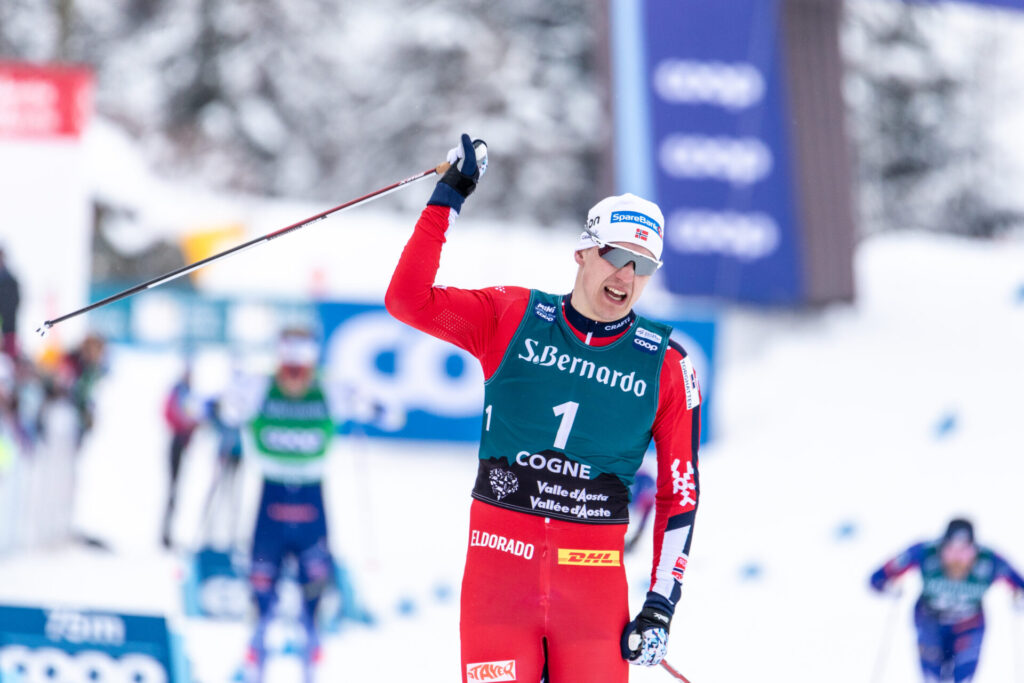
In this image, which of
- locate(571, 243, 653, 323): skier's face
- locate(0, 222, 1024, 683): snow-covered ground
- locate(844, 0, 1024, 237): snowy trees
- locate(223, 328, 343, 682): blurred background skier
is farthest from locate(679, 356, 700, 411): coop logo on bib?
locate(844, 0, 1024, 237): snowy trees

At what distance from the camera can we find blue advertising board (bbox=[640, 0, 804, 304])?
1430 cm

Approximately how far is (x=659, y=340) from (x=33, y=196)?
30.3 ft

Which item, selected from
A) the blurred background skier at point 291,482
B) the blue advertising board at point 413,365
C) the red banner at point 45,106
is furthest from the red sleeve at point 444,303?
the blue advertising board at point 413,365

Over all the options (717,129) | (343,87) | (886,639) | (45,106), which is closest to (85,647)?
(886,639)

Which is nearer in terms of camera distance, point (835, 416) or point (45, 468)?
point (45, 468)

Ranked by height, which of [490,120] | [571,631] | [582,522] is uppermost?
[490,120]

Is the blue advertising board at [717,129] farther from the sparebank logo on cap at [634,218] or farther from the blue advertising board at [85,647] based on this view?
the sparebank logo on cap at [634,218]

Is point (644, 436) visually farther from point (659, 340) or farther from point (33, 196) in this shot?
point (33, 196)

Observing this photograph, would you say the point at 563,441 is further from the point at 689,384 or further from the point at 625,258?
the point at 625,258

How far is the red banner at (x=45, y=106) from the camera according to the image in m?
11.9

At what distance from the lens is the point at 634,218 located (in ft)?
12.1

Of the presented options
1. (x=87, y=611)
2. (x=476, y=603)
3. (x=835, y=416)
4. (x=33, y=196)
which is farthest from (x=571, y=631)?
(x=835, y=416)

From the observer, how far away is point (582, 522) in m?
3.65

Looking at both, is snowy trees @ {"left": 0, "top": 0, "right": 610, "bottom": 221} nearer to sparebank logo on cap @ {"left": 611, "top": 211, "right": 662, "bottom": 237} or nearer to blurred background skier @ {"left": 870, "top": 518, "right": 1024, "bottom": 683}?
blurred background skier @ {"left": 870, "top": 518, "right": 1024, "bottom": 683}
